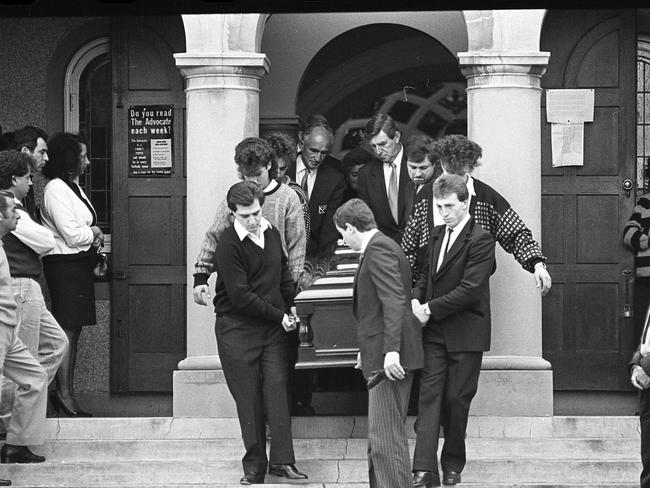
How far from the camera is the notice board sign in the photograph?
900cm

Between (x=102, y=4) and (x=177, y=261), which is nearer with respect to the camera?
(x=102, y=4)

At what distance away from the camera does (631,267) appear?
8727 mm

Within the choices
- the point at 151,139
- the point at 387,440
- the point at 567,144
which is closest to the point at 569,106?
the point at 567,144

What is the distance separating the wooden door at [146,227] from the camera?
8992 mm

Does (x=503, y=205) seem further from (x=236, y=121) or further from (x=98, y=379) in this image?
(x=98, y=379)

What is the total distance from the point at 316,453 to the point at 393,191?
5.74ft

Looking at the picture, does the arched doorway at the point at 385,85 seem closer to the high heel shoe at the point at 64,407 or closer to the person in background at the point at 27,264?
the high heel shoe at the point at 64,407

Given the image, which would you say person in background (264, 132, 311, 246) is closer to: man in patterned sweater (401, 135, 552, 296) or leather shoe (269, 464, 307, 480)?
man in patterned sweater (401, 135, 552, 296)

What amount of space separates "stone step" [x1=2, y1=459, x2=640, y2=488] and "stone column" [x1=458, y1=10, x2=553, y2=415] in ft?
2.70

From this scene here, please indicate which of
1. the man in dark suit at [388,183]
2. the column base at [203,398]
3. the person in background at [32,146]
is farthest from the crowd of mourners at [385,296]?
the person in background at [32,146]

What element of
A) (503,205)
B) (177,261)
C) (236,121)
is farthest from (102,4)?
(177,261)

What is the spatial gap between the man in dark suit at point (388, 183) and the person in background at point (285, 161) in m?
0.41

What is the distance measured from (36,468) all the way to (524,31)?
4.18 meters

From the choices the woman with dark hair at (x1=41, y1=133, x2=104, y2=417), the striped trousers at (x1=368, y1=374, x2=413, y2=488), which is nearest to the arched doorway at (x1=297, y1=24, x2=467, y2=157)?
the woman with dark hair at (x1=41, y1=133, x2=104, y2=417)
